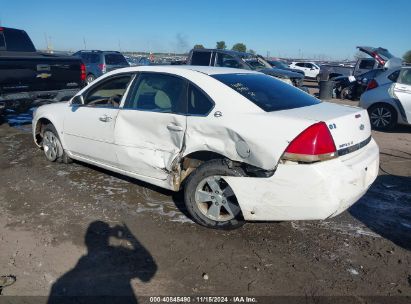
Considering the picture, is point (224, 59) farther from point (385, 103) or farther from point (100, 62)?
point (100, 62)

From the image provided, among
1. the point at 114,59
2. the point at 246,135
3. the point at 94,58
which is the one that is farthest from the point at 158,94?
the point at 94,58

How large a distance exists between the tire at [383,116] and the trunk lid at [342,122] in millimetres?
5698

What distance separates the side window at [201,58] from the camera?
13352 mm

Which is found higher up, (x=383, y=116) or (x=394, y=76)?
(x=394, y=76)

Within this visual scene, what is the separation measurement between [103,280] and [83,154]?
2419 millimetres

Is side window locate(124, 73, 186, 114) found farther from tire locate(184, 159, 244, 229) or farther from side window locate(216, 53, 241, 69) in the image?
side window locate(216, 53, 241, 69)

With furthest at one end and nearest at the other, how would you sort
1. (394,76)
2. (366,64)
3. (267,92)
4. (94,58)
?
(366,64) → (94,58) → (394,76) → (267,92)

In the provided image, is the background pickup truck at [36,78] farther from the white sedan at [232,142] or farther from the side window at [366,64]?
the side window at [366,64]

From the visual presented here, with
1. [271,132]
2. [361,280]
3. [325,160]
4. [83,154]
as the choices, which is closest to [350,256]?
[361,280]

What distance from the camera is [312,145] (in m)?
2.98

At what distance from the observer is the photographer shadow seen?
270cm

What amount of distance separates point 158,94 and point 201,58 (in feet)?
32.0

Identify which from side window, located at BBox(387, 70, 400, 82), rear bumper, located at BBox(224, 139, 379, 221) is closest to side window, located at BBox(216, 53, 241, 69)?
side window, located at BBox(387, 70, 400, 82)

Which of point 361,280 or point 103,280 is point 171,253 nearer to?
point 103,280
